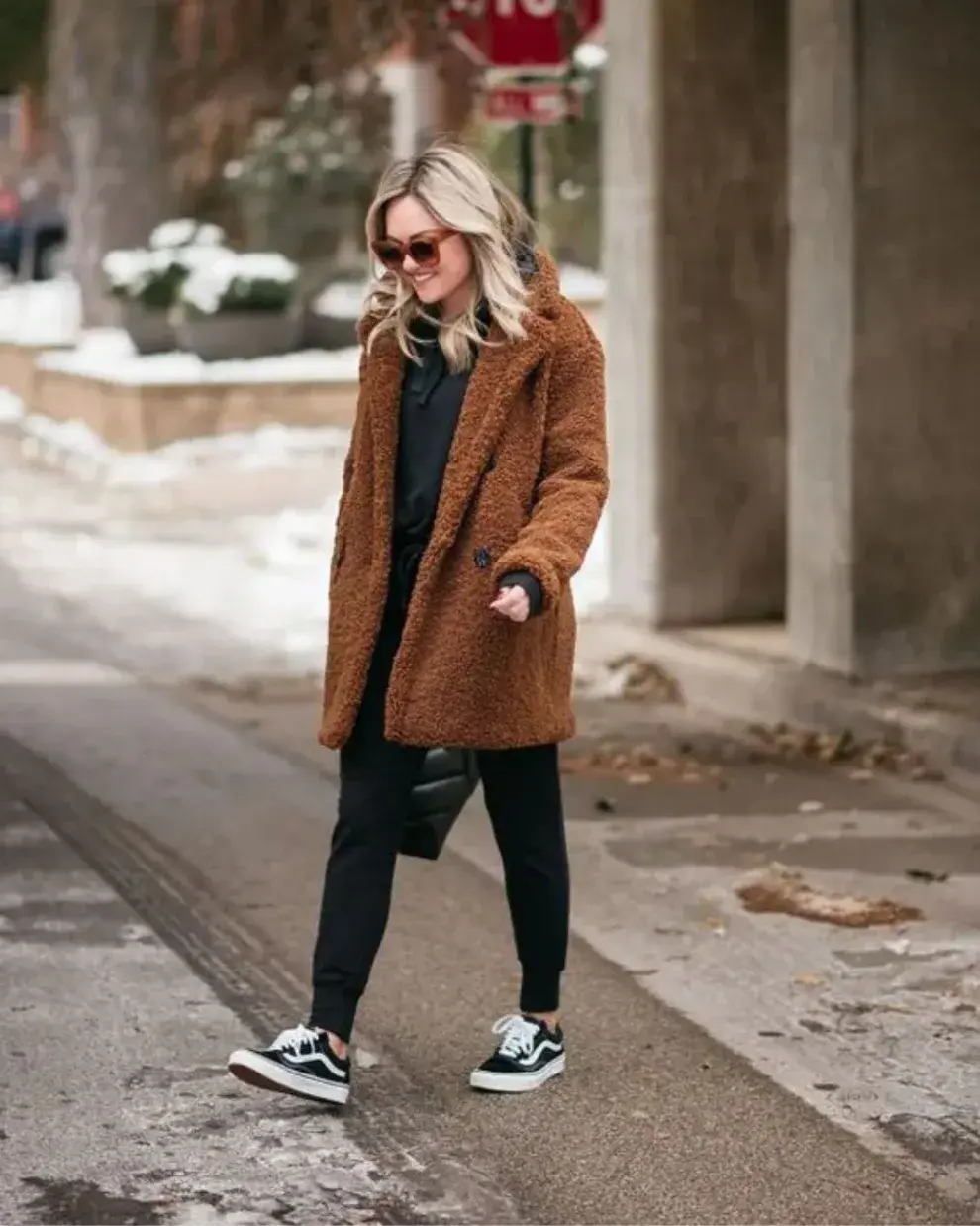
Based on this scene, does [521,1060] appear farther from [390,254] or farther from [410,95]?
[410,95]

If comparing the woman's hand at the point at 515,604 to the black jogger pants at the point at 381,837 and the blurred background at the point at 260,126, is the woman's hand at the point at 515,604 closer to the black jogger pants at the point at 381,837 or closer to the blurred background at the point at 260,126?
the black jogger pants at the point at 381,837

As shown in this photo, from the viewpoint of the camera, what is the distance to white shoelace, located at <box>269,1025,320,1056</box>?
5.88 m

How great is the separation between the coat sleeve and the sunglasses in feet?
0.97

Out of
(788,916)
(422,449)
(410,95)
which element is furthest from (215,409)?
(422,449)

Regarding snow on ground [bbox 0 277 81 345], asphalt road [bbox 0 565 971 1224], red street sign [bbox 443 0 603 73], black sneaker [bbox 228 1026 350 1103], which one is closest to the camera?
asphalt road [bbox 0 565 971 1224]

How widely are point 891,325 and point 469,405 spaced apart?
557 centimetres

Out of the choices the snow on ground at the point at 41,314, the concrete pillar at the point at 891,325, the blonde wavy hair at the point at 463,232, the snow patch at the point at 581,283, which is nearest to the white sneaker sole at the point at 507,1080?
the blonde wavy hair at the point at 463,232

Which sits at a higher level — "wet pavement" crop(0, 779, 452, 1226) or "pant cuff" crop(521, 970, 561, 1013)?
"pant cuff" crop(521, 970, 561, 1013)

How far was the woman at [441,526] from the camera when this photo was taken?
18.9ft

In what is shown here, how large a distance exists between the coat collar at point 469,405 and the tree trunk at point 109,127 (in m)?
25.2

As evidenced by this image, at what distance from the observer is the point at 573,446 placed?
5.84 m

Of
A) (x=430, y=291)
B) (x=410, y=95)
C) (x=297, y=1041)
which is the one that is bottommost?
(x=297, y=1041)

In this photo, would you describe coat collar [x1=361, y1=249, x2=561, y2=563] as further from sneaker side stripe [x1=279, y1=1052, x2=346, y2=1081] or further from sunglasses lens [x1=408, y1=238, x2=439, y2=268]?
sneaker side stripe [x1=279, y1=1052, x2=346, y2=1081]

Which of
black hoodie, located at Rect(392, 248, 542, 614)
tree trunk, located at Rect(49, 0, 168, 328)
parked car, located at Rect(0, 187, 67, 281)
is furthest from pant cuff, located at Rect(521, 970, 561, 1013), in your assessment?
parked car, located at Rect(0, 187, 67, 281)
